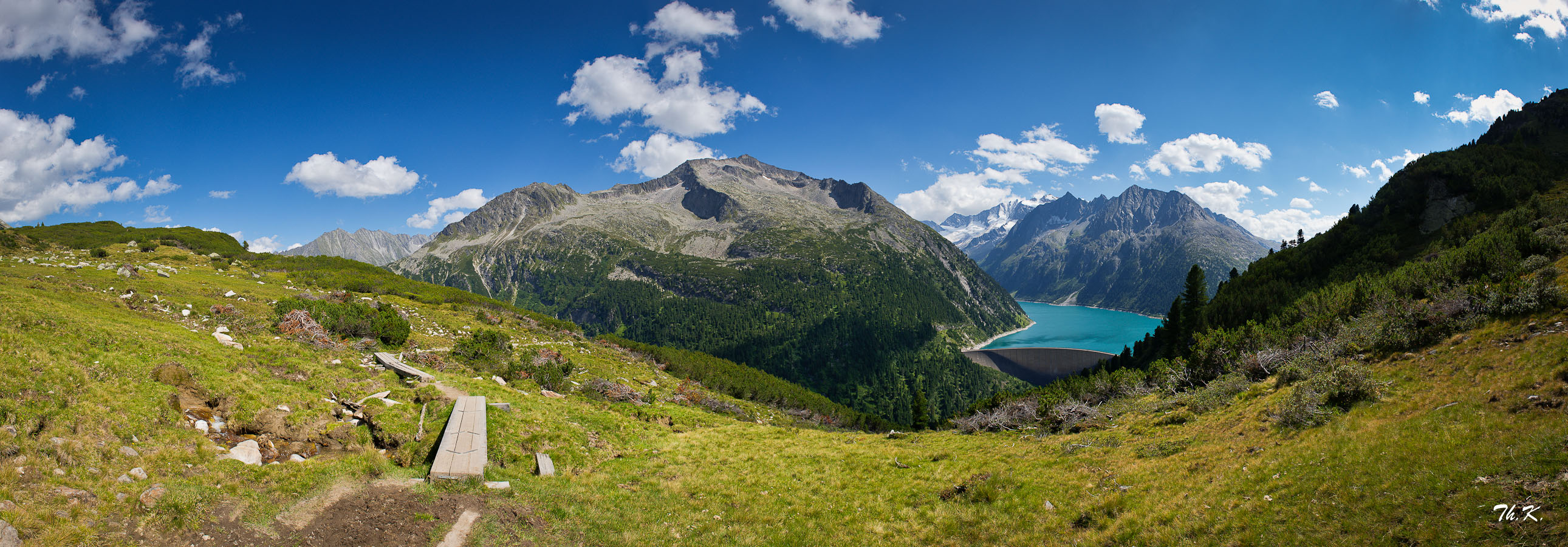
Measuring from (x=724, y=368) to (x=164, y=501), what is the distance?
53585 millimetres

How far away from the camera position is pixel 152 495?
8.81m

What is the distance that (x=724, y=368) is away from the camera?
61500 mm

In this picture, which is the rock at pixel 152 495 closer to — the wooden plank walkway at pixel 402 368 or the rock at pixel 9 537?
the rock at pixel 9 537

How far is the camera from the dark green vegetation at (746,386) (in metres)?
49.8

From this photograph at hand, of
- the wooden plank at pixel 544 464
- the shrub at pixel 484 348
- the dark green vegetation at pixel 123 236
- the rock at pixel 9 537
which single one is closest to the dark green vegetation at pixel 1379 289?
the wooden plank at pixel 544 464

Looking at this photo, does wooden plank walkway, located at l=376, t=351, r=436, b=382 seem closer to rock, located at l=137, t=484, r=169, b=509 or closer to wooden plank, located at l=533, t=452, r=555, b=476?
wooden plank, located at l=533, t=452, r=555, b=476

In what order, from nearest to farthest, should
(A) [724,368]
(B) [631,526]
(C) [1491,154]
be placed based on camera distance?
1. (B) [631,526]
2. (A) [724,368]
3. (C) [1491,154]

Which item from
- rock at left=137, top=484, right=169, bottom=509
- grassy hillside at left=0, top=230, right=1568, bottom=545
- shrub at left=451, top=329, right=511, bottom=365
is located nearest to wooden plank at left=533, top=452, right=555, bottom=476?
grassy hillside at left=0, top=230, right=1568, bottom=545

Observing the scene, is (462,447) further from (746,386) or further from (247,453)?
(746,386)

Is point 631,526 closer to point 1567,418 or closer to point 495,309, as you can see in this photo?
point 1567,418

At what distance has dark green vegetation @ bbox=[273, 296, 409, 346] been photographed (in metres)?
28.2

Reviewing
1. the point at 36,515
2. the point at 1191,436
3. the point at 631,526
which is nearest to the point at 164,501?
the point at 36,515

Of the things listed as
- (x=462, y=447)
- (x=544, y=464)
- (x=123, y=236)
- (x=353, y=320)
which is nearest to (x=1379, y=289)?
(x=544, y=464)

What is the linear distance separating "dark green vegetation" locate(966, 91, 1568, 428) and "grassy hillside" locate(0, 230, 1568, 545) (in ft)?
4.10
